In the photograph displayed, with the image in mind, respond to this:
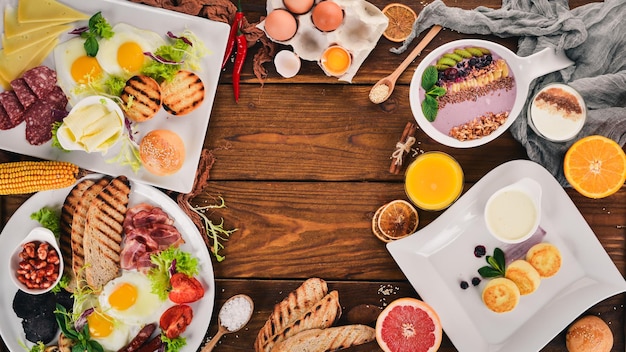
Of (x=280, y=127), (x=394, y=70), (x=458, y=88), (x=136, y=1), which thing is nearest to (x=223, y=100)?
(x=280, y=127)

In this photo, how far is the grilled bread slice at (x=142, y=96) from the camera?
2246mm

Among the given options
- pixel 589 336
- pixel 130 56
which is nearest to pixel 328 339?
pixel 589 336

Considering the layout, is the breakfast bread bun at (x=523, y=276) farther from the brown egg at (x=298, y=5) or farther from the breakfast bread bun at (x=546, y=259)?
the brown egg at (x=298, y=5)

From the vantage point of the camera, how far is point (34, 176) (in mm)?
2211

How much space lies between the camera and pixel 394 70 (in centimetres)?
239

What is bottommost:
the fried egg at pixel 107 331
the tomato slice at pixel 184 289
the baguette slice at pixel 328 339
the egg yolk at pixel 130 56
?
the fried egg at pixel 107 331

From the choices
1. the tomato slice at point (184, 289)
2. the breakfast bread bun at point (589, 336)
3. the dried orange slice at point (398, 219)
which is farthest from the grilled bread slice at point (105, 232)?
the breakfast bread bun at point (589, 336)

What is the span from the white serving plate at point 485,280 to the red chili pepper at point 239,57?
911mm

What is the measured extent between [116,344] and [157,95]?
102 centimetres

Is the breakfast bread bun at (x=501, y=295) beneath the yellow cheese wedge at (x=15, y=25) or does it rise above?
beneath

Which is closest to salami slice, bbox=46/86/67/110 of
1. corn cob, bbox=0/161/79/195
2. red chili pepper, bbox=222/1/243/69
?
corn cob, bbox=0/161/79/195

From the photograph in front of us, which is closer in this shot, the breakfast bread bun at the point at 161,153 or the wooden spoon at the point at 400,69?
the breakfast bread bun at the point at 161,153

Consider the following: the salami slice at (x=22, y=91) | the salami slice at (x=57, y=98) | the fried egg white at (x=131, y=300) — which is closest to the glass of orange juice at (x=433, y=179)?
the fried egg white at (x=131, y=300)

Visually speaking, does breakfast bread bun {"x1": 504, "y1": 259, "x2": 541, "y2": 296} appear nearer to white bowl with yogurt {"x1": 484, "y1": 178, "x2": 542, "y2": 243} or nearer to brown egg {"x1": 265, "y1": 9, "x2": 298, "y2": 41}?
white bowl with yogurt {"x1": 484, "y1": 178, "x2": 542, "y2": 243}
